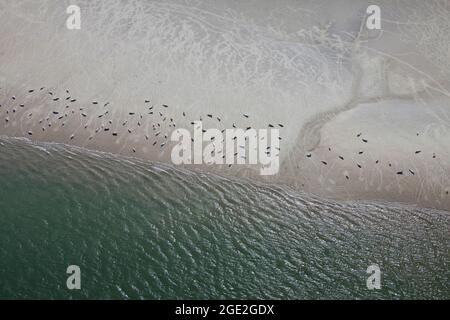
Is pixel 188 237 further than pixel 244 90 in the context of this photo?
No

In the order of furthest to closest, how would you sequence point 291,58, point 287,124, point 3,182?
point 291,58 → point 287,124 → point 3,182

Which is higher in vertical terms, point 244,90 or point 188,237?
point 244,90

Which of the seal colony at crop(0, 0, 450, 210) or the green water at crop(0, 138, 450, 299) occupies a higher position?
the seal colony at crop(0, 0, 450, 210)

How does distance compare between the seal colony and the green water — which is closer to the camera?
the green water

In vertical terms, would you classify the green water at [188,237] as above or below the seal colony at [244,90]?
below

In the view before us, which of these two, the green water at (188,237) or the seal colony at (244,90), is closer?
the green water at (188,237)
